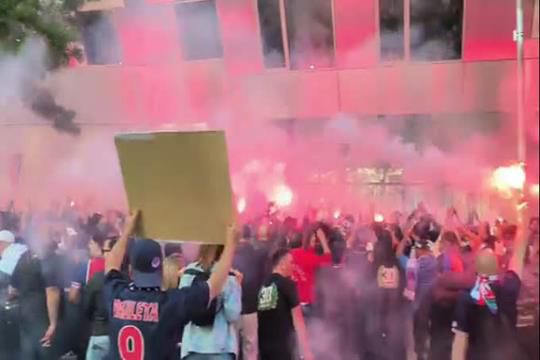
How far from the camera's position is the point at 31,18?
3836 mm

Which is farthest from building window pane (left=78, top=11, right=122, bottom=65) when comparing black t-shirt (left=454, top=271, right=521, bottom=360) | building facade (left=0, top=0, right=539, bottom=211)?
black t-shirt (left=454, top=271, right=521, bottom=360)

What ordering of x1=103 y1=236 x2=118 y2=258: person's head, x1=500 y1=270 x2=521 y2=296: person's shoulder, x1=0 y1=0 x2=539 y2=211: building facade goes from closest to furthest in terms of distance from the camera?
x1=0 y1=0 x2=539 y2=211: building facade
x1=500 y1=270 x2=521 y2=296: person's shoulder
x1=103 y1=236 x2=118 y2=258: person's head

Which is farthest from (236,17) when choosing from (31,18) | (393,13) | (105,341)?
(105,341)

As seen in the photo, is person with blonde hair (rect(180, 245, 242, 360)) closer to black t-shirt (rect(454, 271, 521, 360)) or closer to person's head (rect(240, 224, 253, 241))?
person's head (rect(240, 224, 253, 241))

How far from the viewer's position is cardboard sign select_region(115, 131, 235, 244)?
3.19 metres

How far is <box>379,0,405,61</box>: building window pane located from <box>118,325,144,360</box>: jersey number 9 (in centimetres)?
138

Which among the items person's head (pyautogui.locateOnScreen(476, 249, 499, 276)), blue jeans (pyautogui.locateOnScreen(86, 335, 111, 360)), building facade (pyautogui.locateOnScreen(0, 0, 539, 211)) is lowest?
blue jeans (pyautogui.locateOnScreen(86, 335, 111, 360))

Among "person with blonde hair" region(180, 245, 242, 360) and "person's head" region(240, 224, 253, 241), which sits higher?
"person's head" region(240, 224, 253, 241)

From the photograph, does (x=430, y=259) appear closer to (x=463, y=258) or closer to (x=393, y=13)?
(x=463, y=258)

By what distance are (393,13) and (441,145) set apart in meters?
0.53

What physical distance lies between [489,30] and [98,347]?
204cm

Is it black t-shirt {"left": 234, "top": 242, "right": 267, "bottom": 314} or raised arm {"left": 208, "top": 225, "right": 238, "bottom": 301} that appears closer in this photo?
raised arm {"left": 208, "top": 225, "right": 238, "bottom": 301}

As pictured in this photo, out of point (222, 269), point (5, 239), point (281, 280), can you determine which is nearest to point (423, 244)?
point (281, 280)

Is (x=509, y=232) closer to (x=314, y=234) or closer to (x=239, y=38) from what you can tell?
(x=314, y=234)
